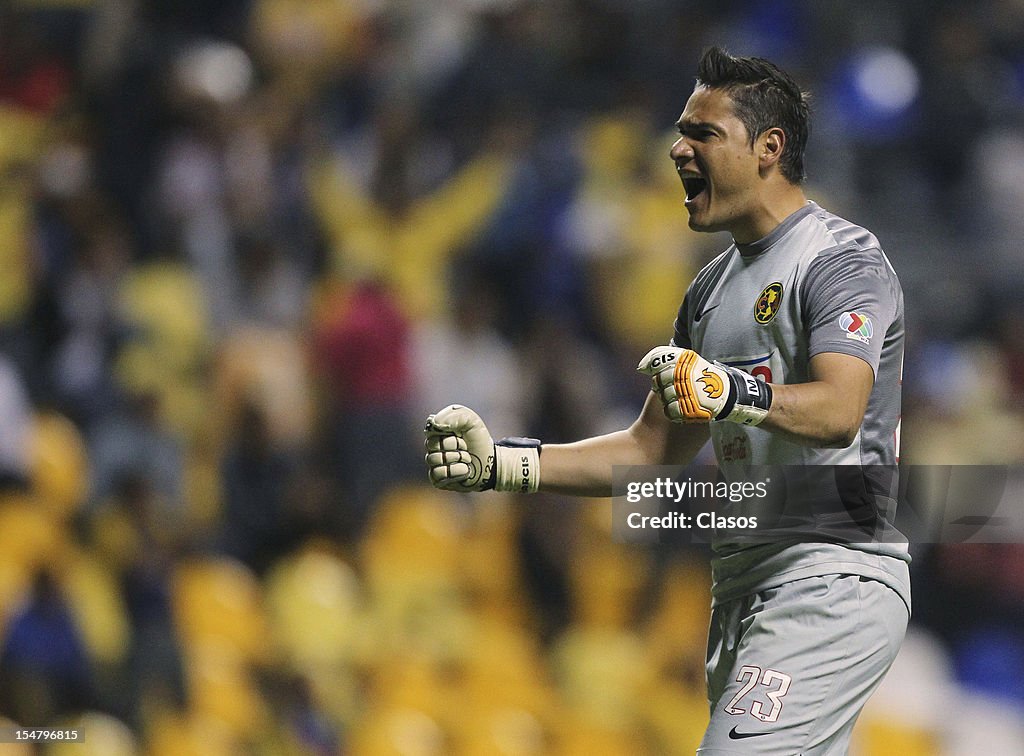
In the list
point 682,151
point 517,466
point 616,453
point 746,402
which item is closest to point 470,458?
point 517,466

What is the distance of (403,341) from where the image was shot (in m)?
8.43

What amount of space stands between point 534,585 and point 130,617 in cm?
223

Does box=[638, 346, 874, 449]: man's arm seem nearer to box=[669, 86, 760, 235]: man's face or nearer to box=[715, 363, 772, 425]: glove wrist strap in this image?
box=[715, 363, 772, 425]: glove wrist strap

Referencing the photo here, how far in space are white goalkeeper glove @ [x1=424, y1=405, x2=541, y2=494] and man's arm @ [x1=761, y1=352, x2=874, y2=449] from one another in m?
0.82

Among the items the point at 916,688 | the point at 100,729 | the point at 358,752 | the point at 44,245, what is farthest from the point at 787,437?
the point at 44,245

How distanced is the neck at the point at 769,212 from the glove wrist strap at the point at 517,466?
2.58ft

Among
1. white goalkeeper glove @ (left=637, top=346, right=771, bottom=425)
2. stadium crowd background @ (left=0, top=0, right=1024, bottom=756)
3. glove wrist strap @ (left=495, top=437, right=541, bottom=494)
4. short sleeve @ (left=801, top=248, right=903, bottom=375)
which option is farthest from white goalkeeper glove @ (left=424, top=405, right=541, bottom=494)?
stadium crowd background @ (left=0, top=0, right=1024, bottom=756)

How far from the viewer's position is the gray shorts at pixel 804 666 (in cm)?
332

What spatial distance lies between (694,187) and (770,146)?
223 millimetres

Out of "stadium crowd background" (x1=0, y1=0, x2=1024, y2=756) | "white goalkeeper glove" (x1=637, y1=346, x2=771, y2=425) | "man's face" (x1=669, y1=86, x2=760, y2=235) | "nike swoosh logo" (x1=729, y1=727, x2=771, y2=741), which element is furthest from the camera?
"stadium crowd background" (x1=0, y1=0, x2=1024, y2=756)

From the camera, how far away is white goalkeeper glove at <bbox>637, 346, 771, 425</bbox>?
318 cm

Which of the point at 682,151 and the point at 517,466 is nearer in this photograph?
the point at 682,151

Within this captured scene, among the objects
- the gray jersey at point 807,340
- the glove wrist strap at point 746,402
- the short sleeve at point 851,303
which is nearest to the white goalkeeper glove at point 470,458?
the gray jersey at point 807,340

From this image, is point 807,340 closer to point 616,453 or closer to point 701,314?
point 701,314
